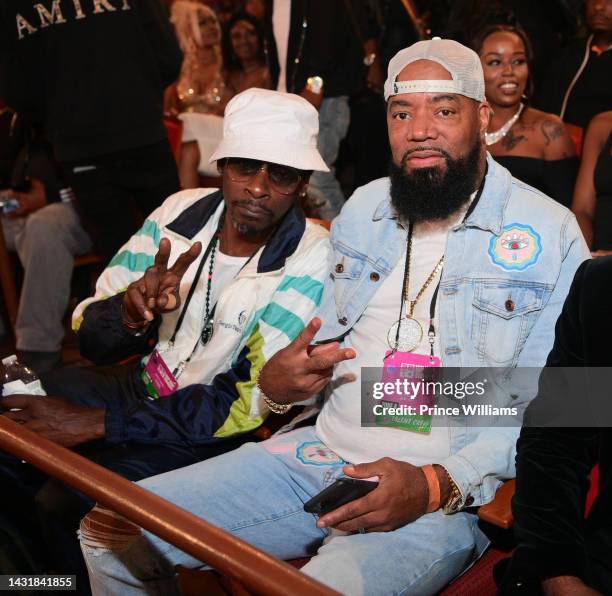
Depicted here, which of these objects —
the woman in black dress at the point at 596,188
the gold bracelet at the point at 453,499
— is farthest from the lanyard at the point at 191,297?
the woman in black dress at the point at 596,188

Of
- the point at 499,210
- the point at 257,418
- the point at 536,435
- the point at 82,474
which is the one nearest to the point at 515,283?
the point at 499,210

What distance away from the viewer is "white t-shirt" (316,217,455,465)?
7.56 ft

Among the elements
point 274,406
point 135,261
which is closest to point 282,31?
point 135,261

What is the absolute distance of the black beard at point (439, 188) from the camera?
249cm

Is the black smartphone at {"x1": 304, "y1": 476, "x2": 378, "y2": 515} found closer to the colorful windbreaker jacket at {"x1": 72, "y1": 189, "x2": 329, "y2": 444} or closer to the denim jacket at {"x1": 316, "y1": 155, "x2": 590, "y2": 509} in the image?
the denim jacket at {"x1": 316, "y1": 155, "x2": 590, "y2": 509}

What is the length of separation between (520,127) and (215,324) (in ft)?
6.55

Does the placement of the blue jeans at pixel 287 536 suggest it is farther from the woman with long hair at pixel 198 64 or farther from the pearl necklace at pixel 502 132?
the woman with long hair at pixel 198 64

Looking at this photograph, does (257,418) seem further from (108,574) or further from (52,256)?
(52,256)

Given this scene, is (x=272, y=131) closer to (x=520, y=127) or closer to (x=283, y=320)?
(x=283, y=320)

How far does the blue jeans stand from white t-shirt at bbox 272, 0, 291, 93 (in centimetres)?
311

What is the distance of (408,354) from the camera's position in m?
2.39

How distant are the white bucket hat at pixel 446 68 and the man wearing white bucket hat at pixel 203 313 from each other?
460 mm

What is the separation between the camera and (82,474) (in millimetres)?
1666

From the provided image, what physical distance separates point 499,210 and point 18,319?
10.4ft
